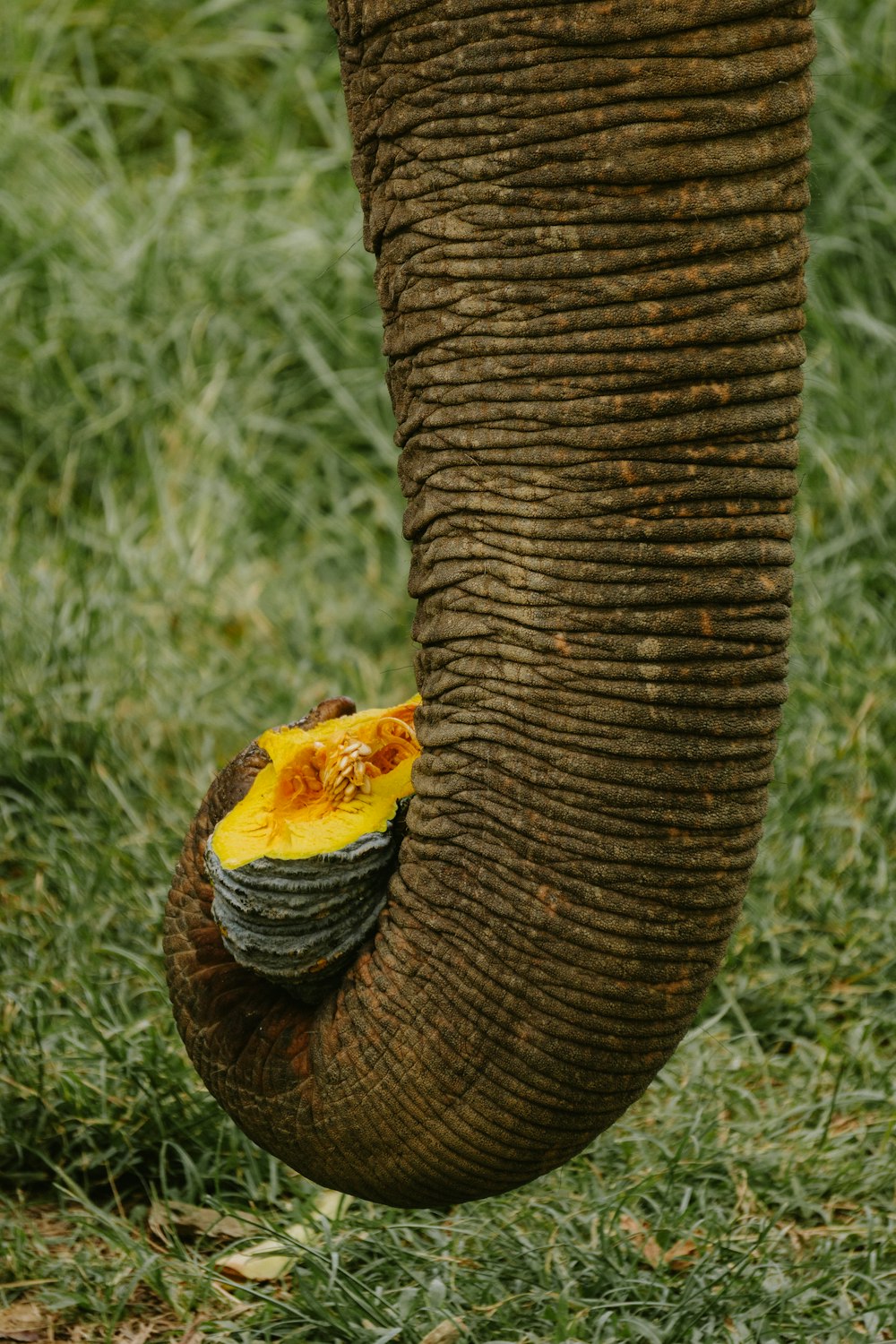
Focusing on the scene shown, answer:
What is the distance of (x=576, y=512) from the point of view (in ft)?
5.26

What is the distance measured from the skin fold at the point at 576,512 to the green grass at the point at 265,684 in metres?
0.68

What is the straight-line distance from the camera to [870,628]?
4.31 metres

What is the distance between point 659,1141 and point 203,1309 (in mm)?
731

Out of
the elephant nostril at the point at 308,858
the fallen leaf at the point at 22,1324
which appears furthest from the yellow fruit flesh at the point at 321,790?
the fallen leaf at the point at 22,1324

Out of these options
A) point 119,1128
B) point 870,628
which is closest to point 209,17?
point 870,628

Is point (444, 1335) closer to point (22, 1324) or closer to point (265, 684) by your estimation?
point (22, 1324)

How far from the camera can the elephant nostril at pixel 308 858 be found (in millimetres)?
1771

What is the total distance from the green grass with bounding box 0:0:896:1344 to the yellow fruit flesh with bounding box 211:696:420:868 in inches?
30.0

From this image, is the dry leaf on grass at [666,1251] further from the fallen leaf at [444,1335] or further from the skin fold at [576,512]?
the skin fold at [576,512]

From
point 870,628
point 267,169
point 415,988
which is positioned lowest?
point 870,628

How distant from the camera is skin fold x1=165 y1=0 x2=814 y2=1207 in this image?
1567 mm

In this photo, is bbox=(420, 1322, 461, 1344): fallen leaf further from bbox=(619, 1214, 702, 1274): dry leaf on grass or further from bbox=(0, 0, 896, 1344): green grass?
bbox=(619, 1214, 702, 1274): dry leaf on grass

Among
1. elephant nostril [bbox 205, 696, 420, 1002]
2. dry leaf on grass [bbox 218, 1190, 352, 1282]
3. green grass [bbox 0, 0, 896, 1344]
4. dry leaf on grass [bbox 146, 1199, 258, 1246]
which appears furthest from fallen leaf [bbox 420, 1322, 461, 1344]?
elephant nostril [bbox 205, 696, 420, 1002]

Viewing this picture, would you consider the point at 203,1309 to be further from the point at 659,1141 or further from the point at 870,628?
the point at 870,628
